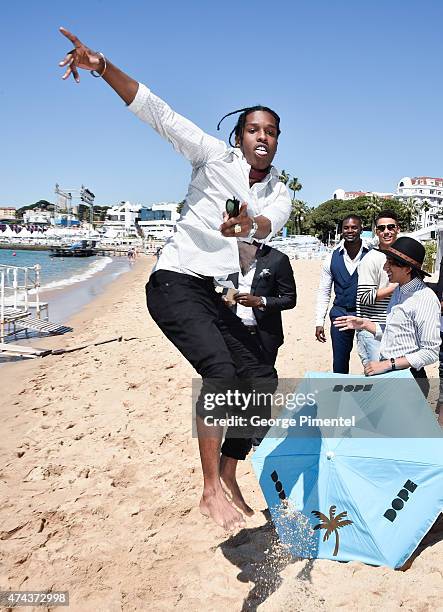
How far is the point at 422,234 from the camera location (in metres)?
25.5

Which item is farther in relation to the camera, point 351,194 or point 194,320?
point 351,194

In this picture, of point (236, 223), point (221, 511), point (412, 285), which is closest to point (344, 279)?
point (412, 285)

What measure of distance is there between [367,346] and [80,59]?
3537mm

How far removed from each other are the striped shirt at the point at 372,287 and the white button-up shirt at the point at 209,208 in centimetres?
252

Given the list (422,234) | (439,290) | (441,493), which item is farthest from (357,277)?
(422,234)

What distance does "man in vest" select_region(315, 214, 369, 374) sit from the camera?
16.9 feet

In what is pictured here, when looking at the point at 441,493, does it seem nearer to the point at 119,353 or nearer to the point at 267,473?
the point at 267,473

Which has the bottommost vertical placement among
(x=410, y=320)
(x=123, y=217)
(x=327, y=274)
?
(x=410, y=320)

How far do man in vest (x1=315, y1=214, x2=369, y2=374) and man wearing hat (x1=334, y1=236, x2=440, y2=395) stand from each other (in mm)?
1302

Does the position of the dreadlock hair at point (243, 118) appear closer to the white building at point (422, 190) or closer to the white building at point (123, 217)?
the white building at point (123, 217)

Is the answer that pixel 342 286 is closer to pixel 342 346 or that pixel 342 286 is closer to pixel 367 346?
pixel 342 346

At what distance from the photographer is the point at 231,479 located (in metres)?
3.44

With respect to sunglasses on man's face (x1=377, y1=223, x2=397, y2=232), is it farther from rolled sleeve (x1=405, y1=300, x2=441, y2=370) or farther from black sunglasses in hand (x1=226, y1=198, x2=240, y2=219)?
black sunglasses in hand (x1=226, y1=198, x2=240, y2=219)

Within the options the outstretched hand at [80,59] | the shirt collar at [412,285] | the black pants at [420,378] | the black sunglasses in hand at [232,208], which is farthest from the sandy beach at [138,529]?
the outstretched hand at [80,59]
